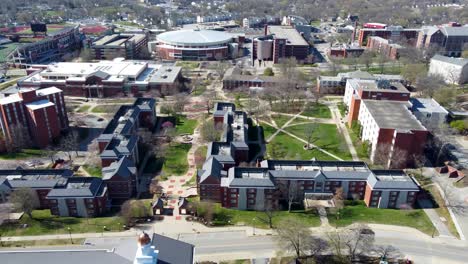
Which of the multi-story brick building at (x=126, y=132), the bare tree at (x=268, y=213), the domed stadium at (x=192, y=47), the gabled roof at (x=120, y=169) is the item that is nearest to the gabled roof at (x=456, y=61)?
the domed stadium at (x=192, y=47)

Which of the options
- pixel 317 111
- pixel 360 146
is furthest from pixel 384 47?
pixel 360 146

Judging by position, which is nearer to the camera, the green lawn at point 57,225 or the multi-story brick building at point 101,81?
the green lawn at point 57,225

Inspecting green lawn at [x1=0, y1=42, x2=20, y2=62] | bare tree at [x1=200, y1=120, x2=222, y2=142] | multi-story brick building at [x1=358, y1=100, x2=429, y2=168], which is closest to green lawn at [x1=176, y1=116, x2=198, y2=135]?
bare tree at [x1=200, y1=120, x2=222, y2=142]

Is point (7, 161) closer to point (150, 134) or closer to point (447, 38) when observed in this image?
point (150, 134)

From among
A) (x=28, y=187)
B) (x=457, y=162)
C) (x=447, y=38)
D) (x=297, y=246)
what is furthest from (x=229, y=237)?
(x=447, y=38)

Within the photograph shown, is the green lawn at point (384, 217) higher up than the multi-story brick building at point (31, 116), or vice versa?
the multi-story brick building at point (31, 116)

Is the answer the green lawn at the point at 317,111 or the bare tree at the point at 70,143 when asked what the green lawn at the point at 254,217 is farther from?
the green lawn at the point at 317,111
